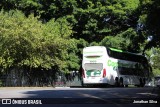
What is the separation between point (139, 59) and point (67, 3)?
1109 cm

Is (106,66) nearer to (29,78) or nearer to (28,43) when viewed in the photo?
(28,43)

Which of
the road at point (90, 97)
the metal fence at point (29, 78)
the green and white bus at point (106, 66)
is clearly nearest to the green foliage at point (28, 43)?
the metal fence at point (29, 78)

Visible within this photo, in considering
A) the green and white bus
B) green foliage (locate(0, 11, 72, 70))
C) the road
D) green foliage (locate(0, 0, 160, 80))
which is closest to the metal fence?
green foliage (locate(0, 0, 160, 80))

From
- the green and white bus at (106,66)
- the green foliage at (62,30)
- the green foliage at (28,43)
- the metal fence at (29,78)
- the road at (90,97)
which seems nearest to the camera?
the road at (90,97)

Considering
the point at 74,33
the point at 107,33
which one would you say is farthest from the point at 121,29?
the point at 74,33

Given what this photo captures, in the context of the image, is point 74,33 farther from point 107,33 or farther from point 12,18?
point 12,18

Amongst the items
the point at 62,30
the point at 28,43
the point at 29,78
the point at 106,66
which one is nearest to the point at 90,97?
the point at 106,66

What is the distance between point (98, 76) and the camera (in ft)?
134

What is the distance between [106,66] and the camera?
134ft

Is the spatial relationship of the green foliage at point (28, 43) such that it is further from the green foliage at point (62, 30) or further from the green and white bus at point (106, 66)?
the green and white bus at point (106, 66)

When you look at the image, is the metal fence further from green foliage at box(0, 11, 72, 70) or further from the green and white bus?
the green and white bus

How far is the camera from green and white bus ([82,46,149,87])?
4084cm

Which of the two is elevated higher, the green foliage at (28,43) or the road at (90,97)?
the green foliage at (28,43)

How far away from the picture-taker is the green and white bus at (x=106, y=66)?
134 feet
